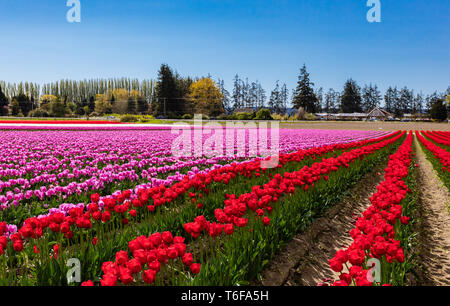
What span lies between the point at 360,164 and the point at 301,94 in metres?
86.7

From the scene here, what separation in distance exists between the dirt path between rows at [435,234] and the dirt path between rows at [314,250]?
1.09m

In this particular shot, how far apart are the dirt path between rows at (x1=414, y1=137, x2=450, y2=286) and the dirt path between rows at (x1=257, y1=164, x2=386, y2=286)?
3.56 ft

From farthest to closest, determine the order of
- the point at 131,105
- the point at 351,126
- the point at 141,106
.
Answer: the point at 131,105, the point at 141,106, the point at 351,126

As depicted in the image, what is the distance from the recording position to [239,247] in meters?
3.33

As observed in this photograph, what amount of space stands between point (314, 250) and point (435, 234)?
2.47 metres

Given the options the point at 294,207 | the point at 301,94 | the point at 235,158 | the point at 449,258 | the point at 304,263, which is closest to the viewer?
the point at 304,263

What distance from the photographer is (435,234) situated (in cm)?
504

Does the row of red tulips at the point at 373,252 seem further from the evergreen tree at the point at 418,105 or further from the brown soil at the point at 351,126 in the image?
the evergreen tree at the point at 418,105
